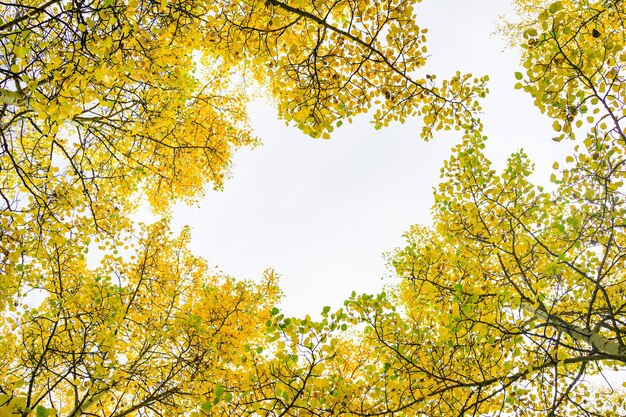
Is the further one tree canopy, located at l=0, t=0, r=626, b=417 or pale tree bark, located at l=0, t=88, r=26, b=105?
pale tree bark, located at l=0, t=88, r=26, b=105

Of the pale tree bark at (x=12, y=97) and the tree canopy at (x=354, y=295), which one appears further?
the pale tree bark at (x=12, y=97)

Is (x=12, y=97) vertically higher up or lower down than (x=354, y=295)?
higher up

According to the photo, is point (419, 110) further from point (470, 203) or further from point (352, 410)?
point (352, 410)

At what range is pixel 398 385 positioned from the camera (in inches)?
131

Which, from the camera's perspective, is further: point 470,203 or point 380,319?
point 470,203

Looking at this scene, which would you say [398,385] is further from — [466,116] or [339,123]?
[466,116]

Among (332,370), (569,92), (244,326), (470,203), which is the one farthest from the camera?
(332,370)

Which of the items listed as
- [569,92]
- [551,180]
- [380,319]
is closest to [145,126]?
[380,319]

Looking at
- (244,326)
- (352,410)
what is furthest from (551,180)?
(244,326)

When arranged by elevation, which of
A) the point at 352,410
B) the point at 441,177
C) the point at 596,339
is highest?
the point at 441,177

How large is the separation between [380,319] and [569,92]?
2526mm

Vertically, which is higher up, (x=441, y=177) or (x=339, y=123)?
(x=441, y=177)

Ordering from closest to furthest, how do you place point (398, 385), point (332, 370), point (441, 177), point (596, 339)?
point (398, 385)
point (596, 339)
point (441, 177)
point (332, 370)

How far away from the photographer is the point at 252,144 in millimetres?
8414
